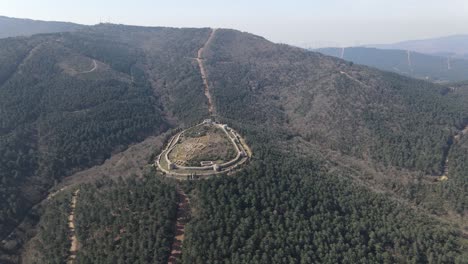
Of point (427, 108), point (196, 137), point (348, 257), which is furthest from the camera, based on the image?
point (427, 108)

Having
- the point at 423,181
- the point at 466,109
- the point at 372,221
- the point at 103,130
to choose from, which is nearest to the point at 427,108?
the point at 466,109

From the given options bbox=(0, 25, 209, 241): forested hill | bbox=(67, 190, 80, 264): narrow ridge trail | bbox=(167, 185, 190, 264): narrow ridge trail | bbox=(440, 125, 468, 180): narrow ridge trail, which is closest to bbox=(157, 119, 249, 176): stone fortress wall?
bbox=(167, 185, 190, 264): narrow ridge trail

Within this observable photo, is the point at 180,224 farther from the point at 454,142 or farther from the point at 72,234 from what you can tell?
the point at 454,142

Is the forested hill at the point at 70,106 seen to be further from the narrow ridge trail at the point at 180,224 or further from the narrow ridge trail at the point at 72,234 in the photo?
the narrow ridge trail at the point at 180,224

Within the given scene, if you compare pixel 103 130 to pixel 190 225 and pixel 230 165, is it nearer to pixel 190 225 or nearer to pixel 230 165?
pixel 230 165

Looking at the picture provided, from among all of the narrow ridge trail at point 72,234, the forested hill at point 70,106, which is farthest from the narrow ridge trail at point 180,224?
the forested hill at point 70,106

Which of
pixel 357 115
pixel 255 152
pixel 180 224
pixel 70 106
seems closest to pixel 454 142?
pixel 357 115
